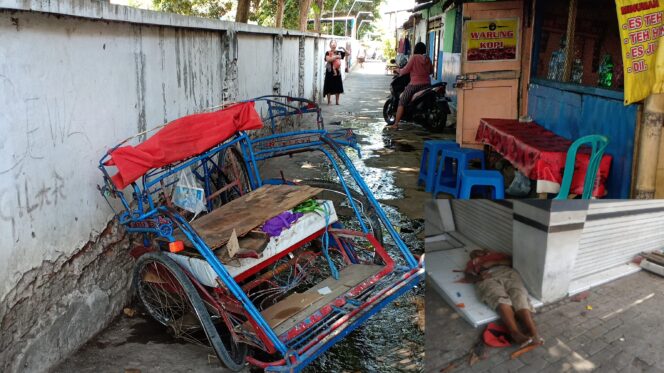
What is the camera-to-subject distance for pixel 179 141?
3.07m

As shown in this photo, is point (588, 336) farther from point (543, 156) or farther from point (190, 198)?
point (543, 156)

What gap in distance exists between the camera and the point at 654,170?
3.28 metres

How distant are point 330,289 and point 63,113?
1.69 metres

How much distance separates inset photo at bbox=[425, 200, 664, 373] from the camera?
667 mm

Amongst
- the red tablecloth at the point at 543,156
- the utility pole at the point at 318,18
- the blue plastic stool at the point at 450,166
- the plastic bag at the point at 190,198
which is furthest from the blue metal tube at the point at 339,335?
the utility pole at the point at 318,18

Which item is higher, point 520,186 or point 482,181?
point 482,181

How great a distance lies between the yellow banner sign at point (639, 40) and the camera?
3.40m

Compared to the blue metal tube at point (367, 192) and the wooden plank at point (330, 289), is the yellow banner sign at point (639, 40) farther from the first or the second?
the wooden plank at point (330, 289)

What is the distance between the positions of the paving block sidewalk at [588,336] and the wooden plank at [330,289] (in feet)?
6.90

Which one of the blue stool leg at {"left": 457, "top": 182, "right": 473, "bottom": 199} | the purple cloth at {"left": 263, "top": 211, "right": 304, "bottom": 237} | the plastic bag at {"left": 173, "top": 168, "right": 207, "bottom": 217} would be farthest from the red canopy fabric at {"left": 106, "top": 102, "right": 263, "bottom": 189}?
the blue stool leg at {"left": 457, "top": 182, "right": 473, "bottom": 199}

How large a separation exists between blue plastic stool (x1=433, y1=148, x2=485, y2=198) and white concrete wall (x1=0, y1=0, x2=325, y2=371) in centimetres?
281

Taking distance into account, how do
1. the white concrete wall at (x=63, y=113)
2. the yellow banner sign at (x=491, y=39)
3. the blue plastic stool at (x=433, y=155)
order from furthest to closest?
the yellow banner sign at (x=491, y=39)
the blue plastic stool at (x=433, y=155)
the white concrete wall at (x=63, y=113)

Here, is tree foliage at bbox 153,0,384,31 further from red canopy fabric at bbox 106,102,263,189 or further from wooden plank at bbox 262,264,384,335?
wooden plank at bbox 262,264,384,335

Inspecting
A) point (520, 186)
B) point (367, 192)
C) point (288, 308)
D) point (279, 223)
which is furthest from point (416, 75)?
point (288, 308)
